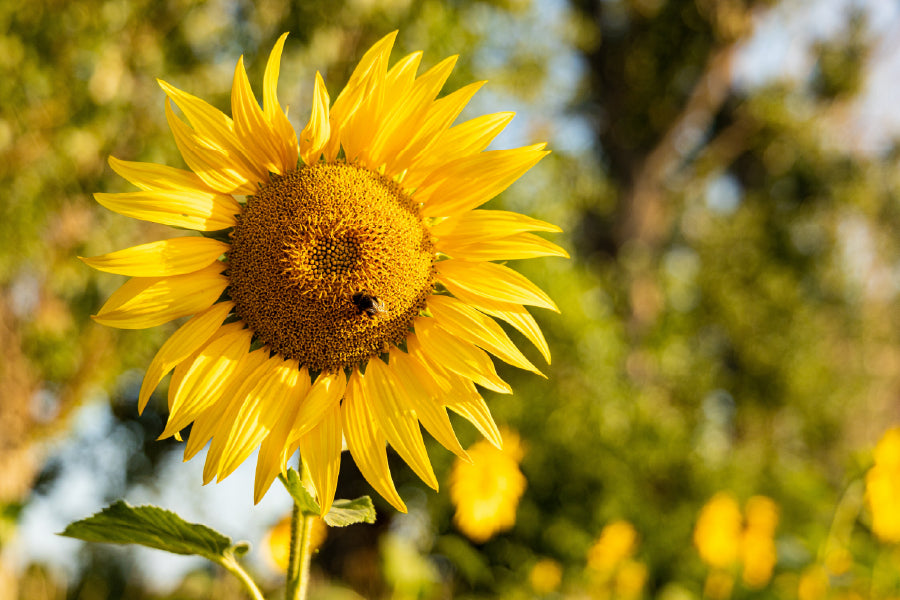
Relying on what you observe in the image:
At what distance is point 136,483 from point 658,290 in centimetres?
682

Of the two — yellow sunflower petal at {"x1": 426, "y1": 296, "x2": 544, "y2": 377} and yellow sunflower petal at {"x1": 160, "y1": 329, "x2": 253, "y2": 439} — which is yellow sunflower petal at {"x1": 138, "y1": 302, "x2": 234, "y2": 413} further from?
yellow sunflower petal at {"x1": 426, "y1": 296, "x2": 544, "y2": 377}

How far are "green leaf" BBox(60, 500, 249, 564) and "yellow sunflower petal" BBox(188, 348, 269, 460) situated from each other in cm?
7

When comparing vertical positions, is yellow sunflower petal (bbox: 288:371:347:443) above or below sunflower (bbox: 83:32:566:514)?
below

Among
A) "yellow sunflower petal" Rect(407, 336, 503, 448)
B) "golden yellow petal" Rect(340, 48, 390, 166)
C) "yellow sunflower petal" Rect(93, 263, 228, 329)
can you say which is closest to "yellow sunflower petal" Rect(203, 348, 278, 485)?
"yellow sunflower petal" Rect(93, 263, 228, 329)

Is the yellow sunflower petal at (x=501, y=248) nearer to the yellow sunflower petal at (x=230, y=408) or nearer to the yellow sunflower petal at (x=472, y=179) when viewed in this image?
the yellow sunflower petal at (x=472, y=179)

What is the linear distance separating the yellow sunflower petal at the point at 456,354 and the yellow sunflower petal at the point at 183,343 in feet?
0.90

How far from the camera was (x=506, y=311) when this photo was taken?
106 cm

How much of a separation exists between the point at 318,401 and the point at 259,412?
0.08m

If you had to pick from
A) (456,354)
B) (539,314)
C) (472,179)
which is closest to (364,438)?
(456,354)

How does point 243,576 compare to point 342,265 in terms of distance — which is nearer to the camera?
point 243,576

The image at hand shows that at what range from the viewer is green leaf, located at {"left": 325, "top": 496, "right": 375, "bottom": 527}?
36.0 inches

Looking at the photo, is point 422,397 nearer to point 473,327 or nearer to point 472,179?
point 473,327

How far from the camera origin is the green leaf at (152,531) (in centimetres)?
95

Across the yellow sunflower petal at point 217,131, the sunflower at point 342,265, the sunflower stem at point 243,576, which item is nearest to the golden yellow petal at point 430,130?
the sunflower at point 342,265
